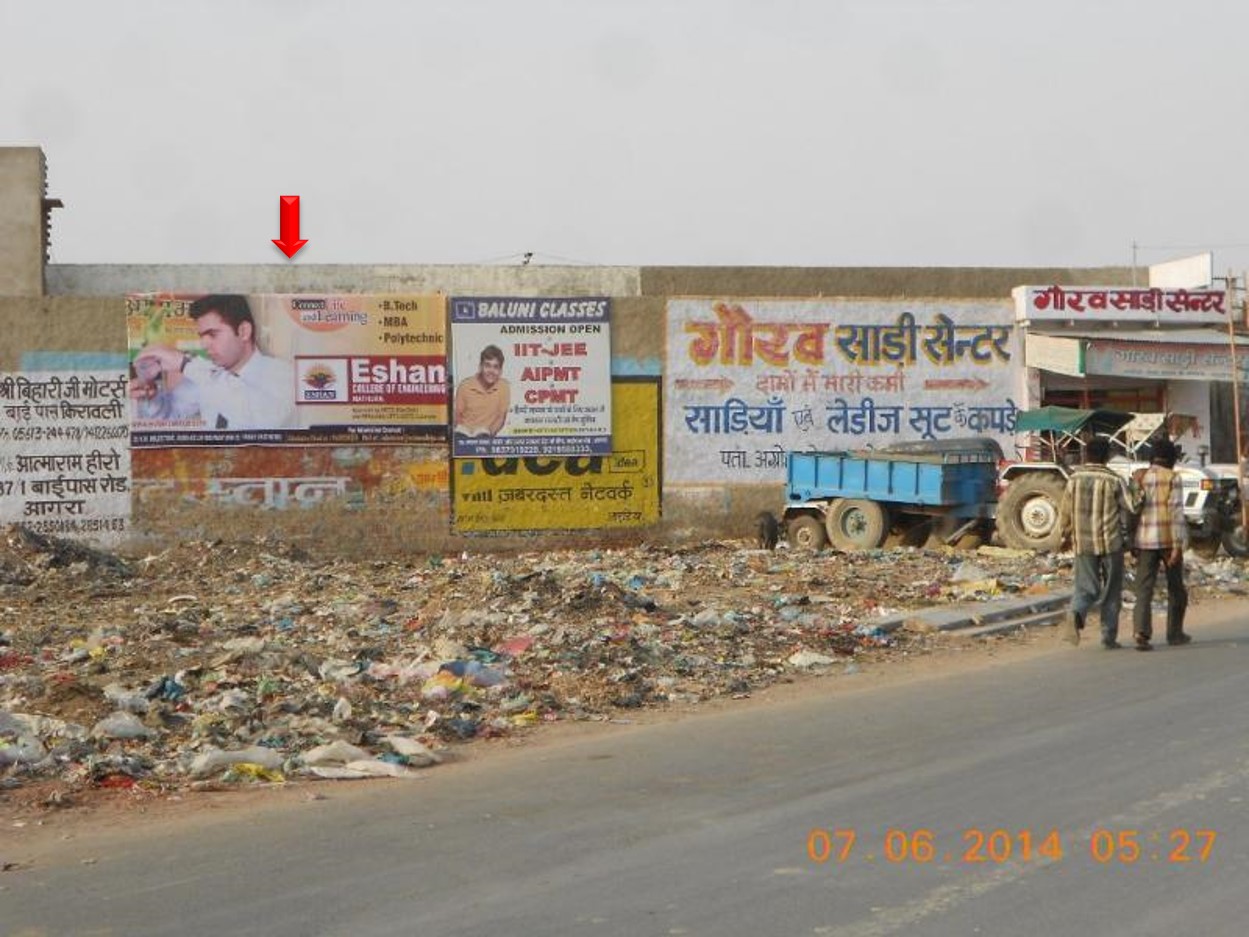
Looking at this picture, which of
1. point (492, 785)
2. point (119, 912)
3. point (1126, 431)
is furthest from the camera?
point (1126, 431)

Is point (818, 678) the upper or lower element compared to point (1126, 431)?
lower

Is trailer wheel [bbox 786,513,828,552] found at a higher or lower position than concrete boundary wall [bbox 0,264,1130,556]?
lower

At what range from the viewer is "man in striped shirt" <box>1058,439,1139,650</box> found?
38.1 ft

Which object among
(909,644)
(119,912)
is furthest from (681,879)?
(909,644)

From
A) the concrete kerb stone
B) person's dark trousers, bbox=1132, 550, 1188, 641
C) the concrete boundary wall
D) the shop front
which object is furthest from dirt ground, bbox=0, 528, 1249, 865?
the shop front

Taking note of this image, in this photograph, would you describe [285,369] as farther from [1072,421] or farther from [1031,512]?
[1072,421]

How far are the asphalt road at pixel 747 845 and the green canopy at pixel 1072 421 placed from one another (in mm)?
11562

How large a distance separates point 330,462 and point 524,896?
1871 centimetres

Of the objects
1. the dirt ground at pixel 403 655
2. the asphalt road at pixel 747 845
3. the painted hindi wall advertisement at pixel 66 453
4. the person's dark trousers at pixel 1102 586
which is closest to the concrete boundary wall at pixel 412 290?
the painted hindi wall advertisement at pixel 66 453

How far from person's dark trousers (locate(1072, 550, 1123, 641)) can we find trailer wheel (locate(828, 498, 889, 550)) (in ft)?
29.9

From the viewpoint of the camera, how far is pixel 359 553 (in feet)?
77.4

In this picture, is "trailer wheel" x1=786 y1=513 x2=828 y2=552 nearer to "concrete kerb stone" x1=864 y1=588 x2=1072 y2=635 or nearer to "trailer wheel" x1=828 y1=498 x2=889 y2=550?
"trailer wheel" x1=828 y1=498 x2=889 y2=550

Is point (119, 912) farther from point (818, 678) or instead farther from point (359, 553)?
point (359, 553)

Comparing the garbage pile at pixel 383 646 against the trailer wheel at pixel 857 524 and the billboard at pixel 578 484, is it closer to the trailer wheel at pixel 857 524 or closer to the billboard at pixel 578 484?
the trailer wheel at pixel 857 524
